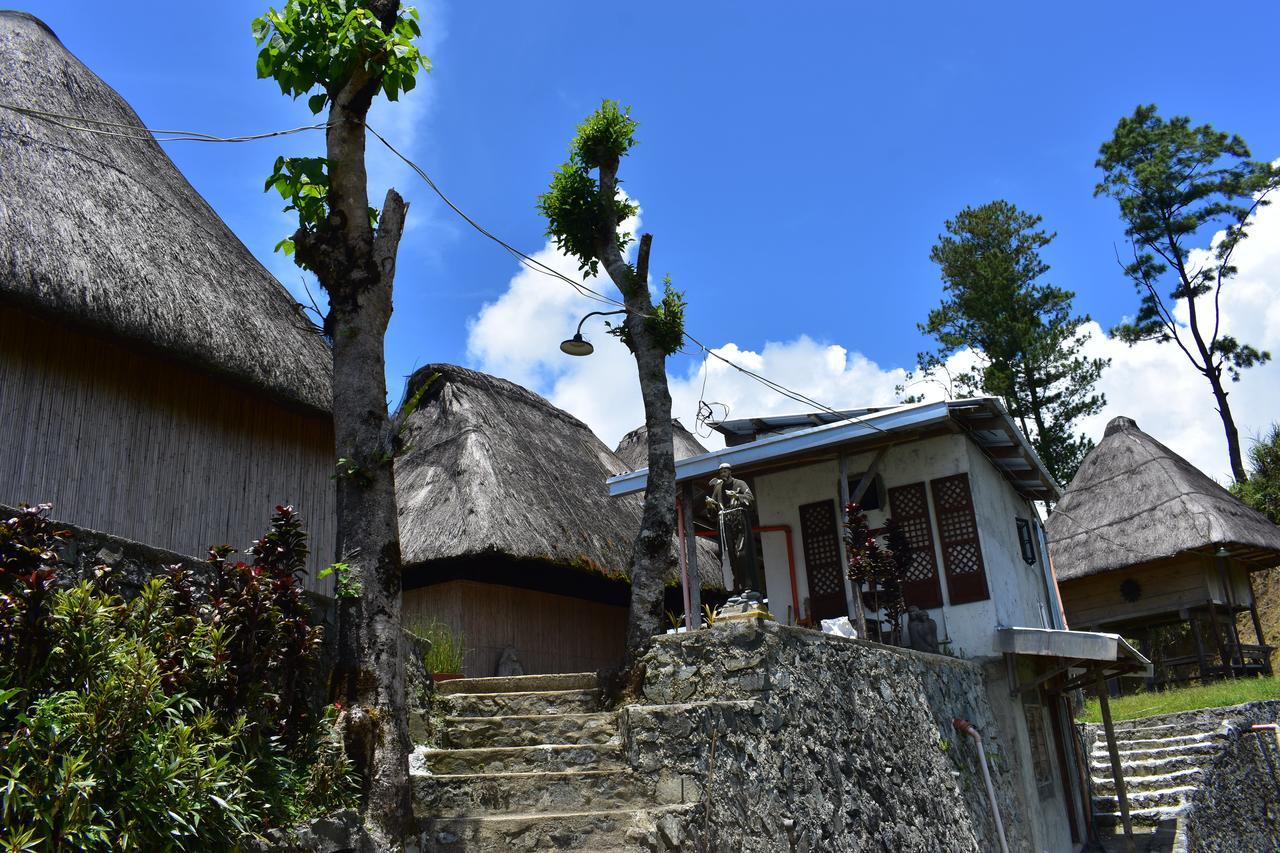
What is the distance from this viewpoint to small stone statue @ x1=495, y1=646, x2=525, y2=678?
35.7 feet

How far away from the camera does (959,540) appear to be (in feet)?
36.7

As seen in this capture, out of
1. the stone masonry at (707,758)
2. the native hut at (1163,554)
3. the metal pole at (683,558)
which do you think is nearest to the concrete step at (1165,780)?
the native hut at (1163,554)

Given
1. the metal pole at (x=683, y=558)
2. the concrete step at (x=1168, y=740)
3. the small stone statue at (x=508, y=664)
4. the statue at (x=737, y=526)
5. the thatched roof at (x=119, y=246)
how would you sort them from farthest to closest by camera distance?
the concrete step at (x=1168, y=740) < the small stone statue at (x=508, y=664) < the metal pole at (x=683, y=558) < the statue at (x=737, y=526) < the thatched roof at (x=119, y=246)

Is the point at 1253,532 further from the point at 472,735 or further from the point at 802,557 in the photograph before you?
the point at 472,735

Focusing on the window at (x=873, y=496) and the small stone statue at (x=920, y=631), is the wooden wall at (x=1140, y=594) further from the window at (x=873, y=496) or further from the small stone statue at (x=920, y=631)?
the small stone statue at (x=920, y=631)

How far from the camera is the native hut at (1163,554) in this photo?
18.0m

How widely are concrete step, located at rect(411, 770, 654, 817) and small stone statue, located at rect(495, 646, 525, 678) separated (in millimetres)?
4851

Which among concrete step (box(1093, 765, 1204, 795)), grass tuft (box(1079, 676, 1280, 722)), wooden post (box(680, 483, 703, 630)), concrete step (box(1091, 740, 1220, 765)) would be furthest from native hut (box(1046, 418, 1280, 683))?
wooden post (box(680, 483, 703, 630))

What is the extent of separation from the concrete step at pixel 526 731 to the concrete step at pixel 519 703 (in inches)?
8.7

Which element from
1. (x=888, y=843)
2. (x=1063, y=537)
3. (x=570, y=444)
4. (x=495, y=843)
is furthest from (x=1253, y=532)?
(x=495, y=843)

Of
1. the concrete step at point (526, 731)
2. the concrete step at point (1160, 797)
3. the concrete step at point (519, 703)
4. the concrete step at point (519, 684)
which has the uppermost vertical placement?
the concrete step at point (519, 684)

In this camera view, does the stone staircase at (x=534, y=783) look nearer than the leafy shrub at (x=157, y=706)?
No

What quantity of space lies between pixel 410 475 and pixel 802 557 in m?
4.99

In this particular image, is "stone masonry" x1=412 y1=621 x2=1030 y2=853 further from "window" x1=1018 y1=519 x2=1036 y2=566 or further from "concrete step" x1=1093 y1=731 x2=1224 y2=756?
"concrete step" x1=1093 y1=731 x2=1224 y2=756
